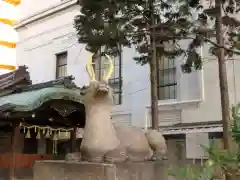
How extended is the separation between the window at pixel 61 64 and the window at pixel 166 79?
6342 mm

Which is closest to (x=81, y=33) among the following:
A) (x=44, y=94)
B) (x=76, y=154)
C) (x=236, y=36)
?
(x=44, y=94)

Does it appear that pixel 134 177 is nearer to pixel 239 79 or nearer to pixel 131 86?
pixel 239 79

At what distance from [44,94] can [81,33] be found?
103 inches

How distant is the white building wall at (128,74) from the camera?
46.1 feet

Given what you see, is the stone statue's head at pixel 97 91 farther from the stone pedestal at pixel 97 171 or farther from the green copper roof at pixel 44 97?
the green copper roof at pixel 44 97

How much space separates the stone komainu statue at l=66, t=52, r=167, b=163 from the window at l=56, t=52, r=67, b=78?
44.9 ft

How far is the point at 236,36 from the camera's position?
1177cm

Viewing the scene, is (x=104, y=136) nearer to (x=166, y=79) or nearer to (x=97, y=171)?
(x=97, y=171)

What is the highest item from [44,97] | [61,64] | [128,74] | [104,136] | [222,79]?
[61,64]

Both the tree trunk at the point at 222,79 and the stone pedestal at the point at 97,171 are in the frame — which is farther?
the tree trunk at the point at 222,79

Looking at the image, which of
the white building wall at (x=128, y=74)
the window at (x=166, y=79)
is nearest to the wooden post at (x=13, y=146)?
the white building wall at (x=128, y=74)

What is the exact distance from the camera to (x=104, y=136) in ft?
20.2

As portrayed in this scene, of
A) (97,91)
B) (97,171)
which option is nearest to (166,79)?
(97,91)

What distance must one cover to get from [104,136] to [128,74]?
35.6ft
